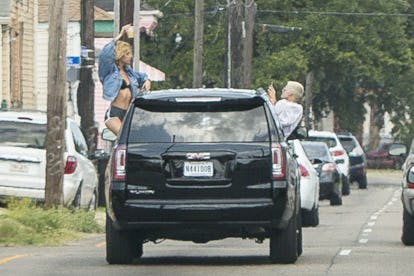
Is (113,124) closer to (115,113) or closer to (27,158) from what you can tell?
(115,113)

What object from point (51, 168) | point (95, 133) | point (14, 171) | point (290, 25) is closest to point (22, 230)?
point (51, 168)

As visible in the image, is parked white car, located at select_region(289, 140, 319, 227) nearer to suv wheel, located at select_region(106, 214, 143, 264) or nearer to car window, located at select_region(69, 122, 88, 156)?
car window, located at select_region(69, 122, 88, 156)

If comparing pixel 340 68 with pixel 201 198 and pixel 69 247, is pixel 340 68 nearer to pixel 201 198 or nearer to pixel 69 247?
pixel 69 247

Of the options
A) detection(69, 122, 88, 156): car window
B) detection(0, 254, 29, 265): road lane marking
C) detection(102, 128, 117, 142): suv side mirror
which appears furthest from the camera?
detection(69, 122, 88, 156): car window

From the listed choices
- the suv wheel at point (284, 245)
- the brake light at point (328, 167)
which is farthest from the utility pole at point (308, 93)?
the suv wheel at point (284, 245)

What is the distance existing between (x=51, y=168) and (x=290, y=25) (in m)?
38.7

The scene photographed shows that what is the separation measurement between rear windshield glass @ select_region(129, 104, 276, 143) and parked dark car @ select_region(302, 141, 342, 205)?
17.5m

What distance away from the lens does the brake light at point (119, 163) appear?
14258 millimetres

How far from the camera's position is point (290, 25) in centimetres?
5947

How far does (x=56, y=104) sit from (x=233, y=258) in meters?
6.10

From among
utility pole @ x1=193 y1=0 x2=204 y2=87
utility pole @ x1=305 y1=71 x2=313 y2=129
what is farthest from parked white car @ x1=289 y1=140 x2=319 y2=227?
utility pole @ x1=305 y1=71 x2=313 y2=129

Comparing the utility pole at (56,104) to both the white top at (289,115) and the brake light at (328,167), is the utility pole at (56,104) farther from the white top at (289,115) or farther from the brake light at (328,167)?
the brake light at (328,167)

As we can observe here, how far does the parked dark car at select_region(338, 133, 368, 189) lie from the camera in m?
45.2

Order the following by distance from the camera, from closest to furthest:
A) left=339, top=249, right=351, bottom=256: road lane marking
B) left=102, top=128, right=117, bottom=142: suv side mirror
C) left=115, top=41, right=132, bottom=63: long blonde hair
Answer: left=339, top=249, right=351, bottom=256: road lane marking < left=102, top=128, right=117, bottom=142: suv side mirror < left=115, top=41, right=132, bottom=63: long blonde hair
